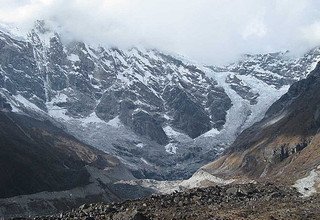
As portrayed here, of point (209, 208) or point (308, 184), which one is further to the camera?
point (308, 184)

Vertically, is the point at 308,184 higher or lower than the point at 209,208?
higher

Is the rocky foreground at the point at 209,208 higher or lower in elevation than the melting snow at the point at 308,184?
lower

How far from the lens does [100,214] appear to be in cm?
7162

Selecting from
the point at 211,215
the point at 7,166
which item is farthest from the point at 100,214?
the point at 7,166

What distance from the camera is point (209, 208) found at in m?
→ 73.8

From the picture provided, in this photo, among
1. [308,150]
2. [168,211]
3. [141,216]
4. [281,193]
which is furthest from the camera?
[308,150]

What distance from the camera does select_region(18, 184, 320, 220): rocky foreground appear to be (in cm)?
6631

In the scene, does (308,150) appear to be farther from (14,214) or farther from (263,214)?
(263,214)

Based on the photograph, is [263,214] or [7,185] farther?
[7,185]

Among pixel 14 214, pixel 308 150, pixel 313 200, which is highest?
Result: pixel 308 150

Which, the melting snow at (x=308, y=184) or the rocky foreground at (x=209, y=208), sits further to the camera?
the melting snow at (x=308, y=184)

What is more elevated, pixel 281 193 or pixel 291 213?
pixel 281 193

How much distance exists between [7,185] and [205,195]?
99.9 meters

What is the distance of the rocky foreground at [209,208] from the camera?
66.3m
